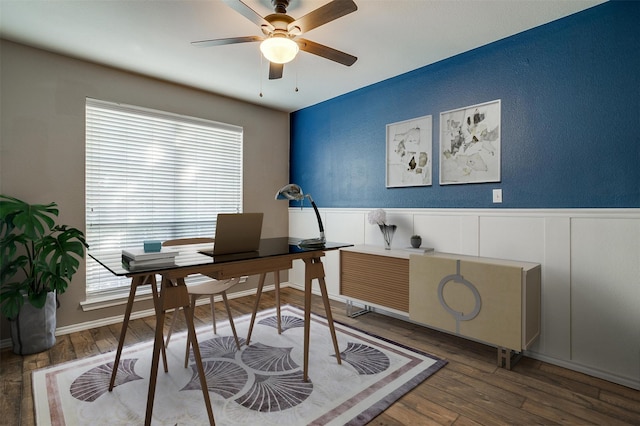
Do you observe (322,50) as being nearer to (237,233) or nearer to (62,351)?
(237,233)

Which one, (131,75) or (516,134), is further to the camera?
(131,75)

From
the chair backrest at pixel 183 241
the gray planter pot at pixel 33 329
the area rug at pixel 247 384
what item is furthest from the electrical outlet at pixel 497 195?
the gray planter pot at pixel 33 329

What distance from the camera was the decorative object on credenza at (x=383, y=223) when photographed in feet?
10.5

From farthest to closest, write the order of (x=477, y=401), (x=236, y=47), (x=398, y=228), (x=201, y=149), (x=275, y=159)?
(x=275, y=159) < (x=201, y=149) < (x=398, y=228) < (x=236, y=47) < (x=477, y=401)

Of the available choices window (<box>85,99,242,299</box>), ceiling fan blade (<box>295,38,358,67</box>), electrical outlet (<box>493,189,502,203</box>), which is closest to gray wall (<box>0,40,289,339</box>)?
window (<box>85,99,242,299</box>)

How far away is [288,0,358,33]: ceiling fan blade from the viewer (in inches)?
63.8

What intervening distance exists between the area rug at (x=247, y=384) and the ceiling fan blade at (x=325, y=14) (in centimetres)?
214

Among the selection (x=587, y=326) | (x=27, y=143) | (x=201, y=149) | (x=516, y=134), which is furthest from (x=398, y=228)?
(x=27, y=143)

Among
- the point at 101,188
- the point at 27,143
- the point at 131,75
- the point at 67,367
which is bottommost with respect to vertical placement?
the point at 67,367

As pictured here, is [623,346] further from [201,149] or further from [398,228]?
[201,149]

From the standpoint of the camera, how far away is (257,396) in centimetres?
190

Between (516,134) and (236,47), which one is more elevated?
(236,47)

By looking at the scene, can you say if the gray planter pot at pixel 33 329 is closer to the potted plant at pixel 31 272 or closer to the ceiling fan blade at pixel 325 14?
the potted plant at pixel 31 272

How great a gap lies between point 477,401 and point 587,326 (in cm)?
102
